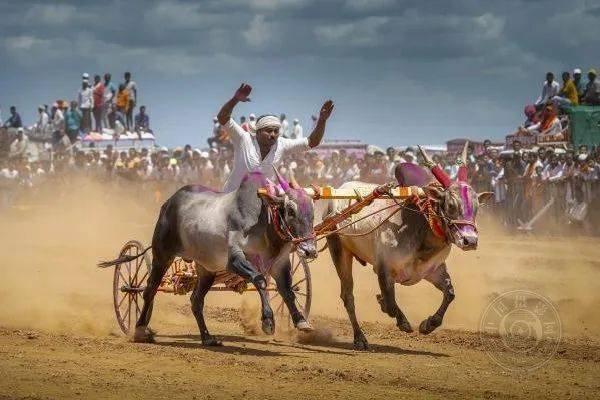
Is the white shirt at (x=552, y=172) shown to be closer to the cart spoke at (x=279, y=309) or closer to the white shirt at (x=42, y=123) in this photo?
the cart spoke at (x=279, y=309)

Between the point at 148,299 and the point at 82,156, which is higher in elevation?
the point at 82,156

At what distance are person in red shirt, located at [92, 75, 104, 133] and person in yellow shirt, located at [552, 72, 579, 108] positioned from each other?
48.4ft

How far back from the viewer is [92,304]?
17469mm

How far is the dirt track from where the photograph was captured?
10.4 meters

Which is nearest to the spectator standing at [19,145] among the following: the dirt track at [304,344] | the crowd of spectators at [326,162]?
the crowd of spectators at [326,162]

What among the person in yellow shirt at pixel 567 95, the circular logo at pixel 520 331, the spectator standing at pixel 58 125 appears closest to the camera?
the circular logo at pixel 520 331

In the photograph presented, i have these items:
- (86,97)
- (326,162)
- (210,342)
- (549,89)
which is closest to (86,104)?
(86,97)

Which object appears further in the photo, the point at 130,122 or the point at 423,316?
the point at 130,122

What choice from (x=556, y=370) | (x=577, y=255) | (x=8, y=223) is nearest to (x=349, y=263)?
(x=556, y=370)

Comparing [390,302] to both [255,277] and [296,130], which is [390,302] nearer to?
[255,277]

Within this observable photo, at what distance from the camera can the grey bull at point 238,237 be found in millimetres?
12188

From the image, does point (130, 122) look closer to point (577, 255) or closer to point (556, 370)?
point (577, 255)

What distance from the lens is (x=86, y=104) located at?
1435 inches

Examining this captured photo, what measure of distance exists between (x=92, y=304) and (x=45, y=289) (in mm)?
1916
